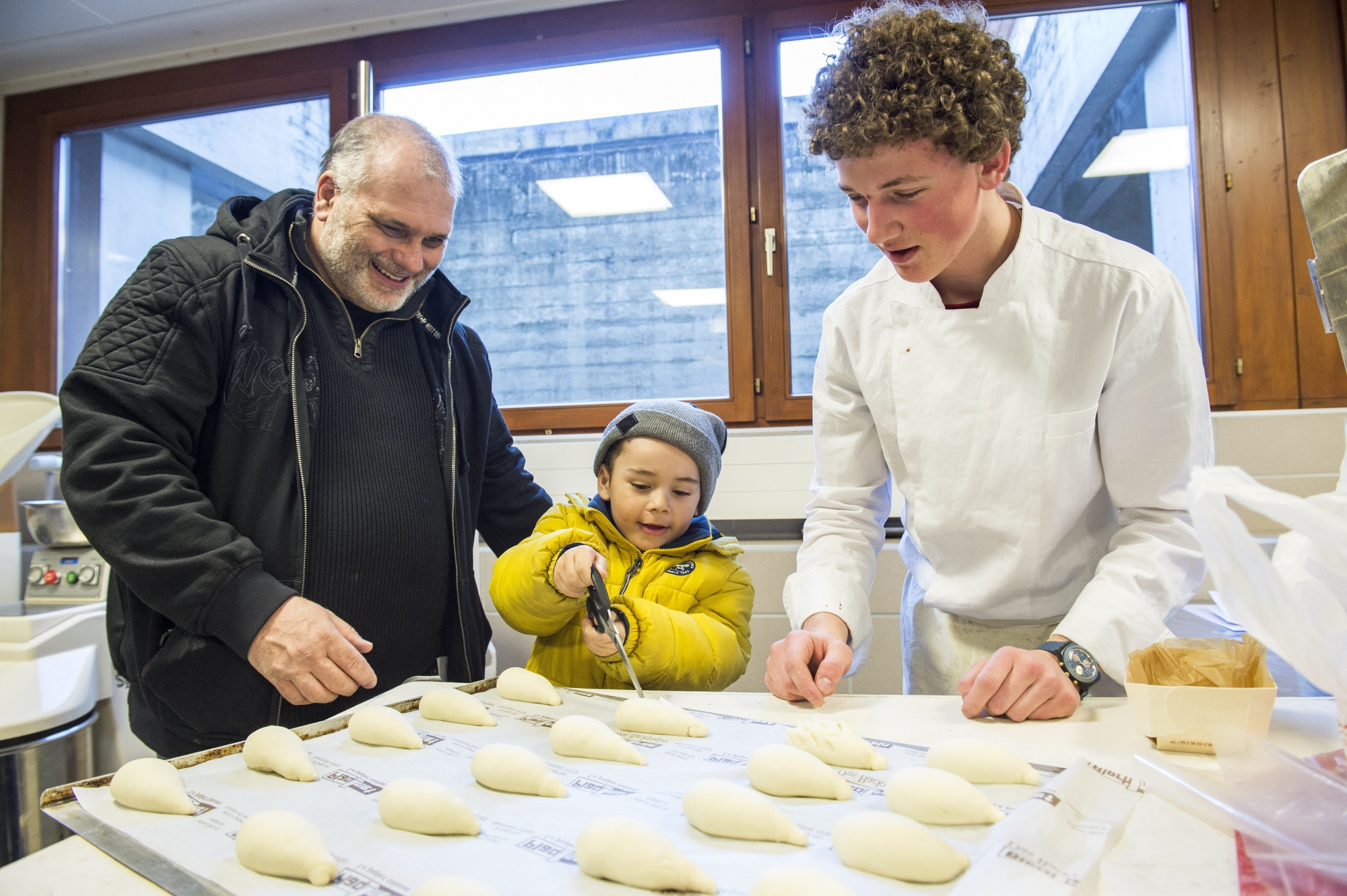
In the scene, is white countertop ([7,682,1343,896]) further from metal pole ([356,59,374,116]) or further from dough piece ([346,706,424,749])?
metal pole ([356,59,374,116])

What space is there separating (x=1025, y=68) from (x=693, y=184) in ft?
3.75

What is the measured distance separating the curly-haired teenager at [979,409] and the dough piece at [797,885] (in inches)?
16.8

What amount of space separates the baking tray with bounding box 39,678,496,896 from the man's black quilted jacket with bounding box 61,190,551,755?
11.8 inches

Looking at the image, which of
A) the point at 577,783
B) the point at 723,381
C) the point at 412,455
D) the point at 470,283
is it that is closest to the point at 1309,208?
the point at 577,783

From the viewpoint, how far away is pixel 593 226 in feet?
9.22

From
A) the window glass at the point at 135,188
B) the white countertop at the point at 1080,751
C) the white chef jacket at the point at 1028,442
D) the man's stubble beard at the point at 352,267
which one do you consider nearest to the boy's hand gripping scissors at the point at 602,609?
the white countertop at the point at 1080,751

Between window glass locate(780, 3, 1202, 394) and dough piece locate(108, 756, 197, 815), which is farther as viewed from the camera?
window glass locate(780, 3, 1202, 394)

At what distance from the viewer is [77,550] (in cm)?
230

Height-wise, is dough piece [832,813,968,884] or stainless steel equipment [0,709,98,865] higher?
dough piece [832,813,968,884]

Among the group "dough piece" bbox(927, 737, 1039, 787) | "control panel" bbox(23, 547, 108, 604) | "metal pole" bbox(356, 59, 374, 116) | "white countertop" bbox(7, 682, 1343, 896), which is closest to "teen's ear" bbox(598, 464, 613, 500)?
"white countertop" bbox(7, 682, 1343, 896)

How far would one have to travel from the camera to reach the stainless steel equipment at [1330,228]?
78cm

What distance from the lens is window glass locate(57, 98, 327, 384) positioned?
10.4ft

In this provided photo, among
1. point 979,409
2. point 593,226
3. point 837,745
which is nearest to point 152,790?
point 837,745

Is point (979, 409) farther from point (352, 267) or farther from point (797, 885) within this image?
point (352, 267)
